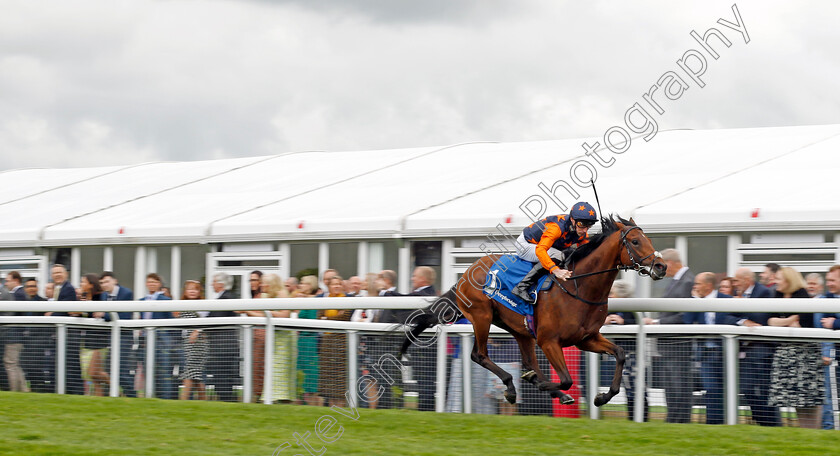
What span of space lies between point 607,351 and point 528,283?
0.70 m

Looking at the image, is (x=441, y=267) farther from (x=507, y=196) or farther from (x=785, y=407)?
(x=785, y=407)

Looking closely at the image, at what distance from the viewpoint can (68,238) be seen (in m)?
13.8

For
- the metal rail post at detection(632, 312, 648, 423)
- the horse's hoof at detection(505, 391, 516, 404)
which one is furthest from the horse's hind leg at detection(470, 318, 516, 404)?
the metal rail post at detection(632, 312, 648, 423)

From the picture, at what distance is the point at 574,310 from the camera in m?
7.00

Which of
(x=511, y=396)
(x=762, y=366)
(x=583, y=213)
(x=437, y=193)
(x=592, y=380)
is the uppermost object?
(x=437, y=193)

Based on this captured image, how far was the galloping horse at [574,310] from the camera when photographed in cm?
689

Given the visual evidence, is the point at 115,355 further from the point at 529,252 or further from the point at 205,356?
the point at 529,252

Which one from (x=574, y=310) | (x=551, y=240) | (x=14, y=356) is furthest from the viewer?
(x=14, y=356)

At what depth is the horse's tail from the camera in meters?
7.60

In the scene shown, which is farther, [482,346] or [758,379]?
[482,346]

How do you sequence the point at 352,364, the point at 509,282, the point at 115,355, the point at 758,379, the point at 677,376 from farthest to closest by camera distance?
the point at 115,355
the point at 352,364
the point at 509,282
the point at 677,376
the point at 758,379

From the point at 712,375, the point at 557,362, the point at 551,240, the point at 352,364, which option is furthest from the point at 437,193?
the point at 712,375

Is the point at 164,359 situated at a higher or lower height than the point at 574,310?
lower

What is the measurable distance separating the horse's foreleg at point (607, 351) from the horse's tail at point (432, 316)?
1017 mm
